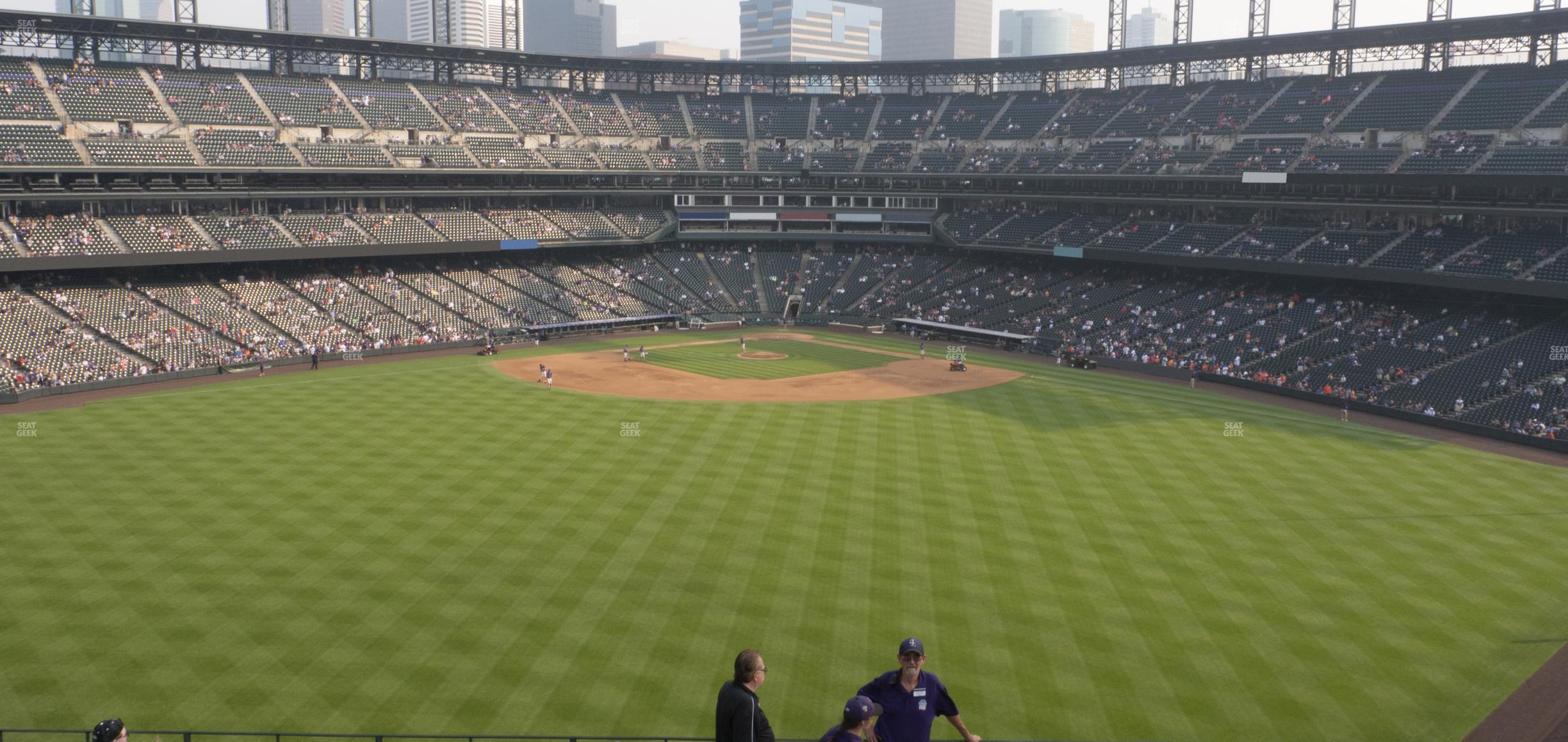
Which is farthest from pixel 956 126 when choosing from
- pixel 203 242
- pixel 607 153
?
pixel 203 242

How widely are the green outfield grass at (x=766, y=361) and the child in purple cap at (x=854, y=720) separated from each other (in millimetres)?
52901

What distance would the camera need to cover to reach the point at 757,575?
28359 millimetres

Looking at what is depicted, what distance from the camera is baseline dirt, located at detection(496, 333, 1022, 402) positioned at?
183 ft

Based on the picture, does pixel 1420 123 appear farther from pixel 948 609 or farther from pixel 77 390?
pixel 77 390

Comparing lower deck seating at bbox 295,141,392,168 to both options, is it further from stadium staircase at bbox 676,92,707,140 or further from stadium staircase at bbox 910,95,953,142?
stadium staircase at bbox 910,95,953,142

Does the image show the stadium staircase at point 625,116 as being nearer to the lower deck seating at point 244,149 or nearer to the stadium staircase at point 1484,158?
the lower deck seating at point 244,149

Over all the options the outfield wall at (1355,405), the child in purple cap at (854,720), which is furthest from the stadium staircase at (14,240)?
the child in purple cap at (854,720)

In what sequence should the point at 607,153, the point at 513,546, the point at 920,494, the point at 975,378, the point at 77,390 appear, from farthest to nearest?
the point at 607,153, the point at 975,378, the point at 77,390, the point at 920,494, the point at 513,546

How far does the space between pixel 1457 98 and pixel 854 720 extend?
249 ft

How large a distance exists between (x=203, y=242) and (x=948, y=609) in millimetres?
61616

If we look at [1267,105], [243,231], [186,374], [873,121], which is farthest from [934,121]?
[186,374]

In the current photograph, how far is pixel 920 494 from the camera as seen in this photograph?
36.2 metres

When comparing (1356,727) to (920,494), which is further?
(920,494)

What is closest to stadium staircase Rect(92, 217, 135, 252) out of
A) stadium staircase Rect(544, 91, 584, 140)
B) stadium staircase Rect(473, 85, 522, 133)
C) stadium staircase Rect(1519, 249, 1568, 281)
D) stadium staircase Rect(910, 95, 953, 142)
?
stadium staircase Rect(473, 85, 522, 133)
